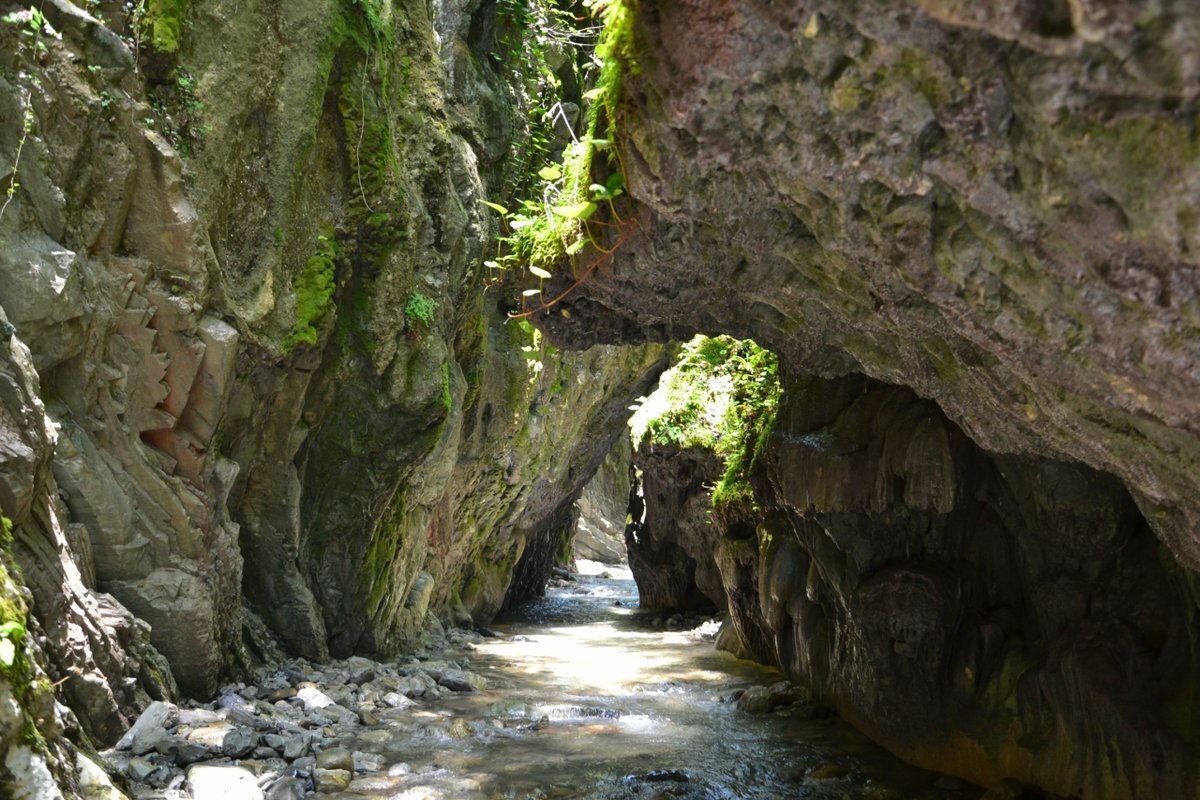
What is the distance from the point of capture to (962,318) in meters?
4.08

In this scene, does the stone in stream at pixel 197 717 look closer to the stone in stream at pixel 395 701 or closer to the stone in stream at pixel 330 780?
the stone in stream at pixel 330 780

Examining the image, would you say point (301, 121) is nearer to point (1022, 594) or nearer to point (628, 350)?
point (1022, 594)

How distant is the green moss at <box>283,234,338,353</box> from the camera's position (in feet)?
28.4

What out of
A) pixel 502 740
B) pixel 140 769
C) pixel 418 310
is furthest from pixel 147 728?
pixel 418 310

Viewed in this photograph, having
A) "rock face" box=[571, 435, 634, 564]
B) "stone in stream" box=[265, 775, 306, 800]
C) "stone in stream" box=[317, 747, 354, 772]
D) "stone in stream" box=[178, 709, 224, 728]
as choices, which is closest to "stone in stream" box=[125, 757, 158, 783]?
"stone in stream" box=[265, 775, 306, 800]

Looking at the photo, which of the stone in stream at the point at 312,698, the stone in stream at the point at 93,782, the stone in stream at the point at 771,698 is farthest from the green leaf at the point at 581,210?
the stone in stream at the point at 771,698

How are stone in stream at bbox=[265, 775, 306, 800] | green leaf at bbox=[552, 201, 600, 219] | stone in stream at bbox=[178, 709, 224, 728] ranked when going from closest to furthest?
1. green leaf at bbox=[552, 201, 600, 219]
2. stone in stream at bbox=[265, 775, 306, 800]
3. stone in stream at bbox=[178, 709, 224, 728]

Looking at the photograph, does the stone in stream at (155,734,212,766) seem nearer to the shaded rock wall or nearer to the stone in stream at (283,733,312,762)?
the stone in stream at (283,733,312,762)

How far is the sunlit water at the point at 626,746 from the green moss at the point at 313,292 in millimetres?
3806

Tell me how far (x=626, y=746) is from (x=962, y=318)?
17.6ft

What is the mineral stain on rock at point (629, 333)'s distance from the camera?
3.17m

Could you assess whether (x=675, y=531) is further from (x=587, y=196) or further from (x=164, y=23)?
(x=587, y=196)

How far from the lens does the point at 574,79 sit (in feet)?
48.3

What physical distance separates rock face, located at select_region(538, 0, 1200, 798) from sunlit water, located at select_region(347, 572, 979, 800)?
0.61m
